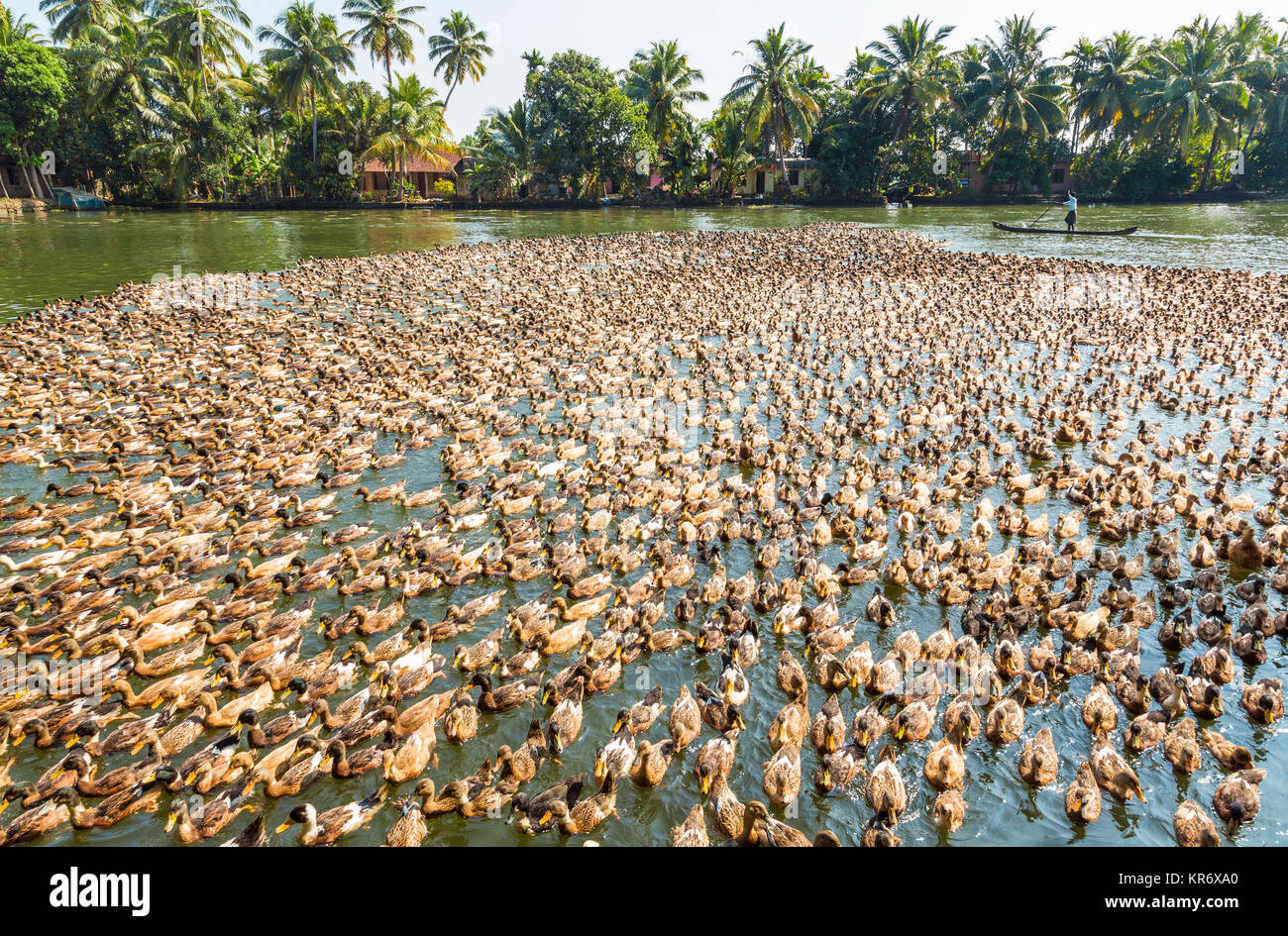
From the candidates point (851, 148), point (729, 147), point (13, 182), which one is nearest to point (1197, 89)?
point (851, 148)

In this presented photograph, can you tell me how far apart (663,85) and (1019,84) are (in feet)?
107

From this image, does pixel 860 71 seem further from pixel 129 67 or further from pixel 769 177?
pixel 129 67

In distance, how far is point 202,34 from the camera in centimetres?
6581

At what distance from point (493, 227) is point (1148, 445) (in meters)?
51.7

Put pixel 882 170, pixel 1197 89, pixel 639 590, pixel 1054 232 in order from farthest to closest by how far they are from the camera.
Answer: pixel 882 170, pixel 1197 89, pixel 1054 232, pixel 639 590

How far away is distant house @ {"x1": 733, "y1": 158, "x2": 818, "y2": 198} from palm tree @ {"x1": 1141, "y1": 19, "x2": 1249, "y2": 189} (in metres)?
30.6

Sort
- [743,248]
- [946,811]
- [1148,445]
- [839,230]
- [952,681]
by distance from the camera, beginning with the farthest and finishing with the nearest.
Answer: [839,230]
[743,248]
[1148,445]
[952,681]
[946,811]

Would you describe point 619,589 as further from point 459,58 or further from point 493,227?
point 459,58

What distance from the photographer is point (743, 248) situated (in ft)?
142

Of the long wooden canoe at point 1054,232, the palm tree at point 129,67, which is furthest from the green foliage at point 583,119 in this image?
the long wooden canoe at point 1054,232

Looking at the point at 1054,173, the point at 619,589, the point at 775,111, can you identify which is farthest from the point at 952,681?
the point at 1054,173

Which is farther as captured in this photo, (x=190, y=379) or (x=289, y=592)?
(x=190, y=379)
